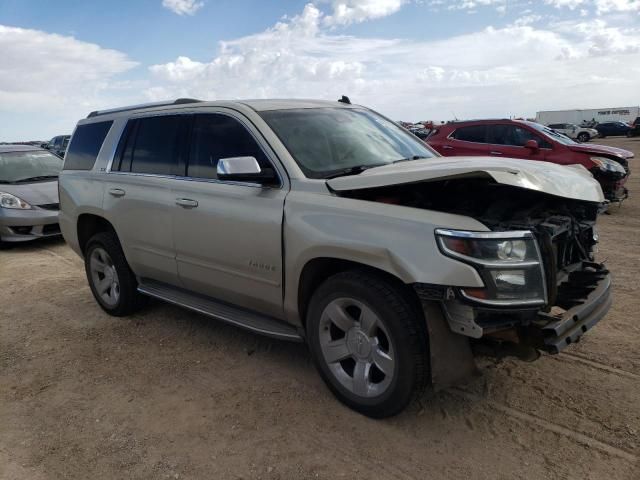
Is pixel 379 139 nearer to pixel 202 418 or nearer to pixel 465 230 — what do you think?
pixel 465 230

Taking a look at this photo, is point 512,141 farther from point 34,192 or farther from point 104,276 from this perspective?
point 34,192

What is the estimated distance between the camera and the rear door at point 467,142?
433 inches

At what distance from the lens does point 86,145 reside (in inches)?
208

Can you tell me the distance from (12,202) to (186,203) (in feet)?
19.9

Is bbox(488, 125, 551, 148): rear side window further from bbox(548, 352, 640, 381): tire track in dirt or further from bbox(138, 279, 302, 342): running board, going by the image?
bbox(138, 279, 302, 342): running board

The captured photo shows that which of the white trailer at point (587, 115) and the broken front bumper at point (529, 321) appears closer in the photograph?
the broken front bumper at point (529, 321)

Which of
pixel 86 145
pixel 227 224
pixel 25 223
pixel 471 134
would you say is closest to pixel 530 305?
pixel 227 224

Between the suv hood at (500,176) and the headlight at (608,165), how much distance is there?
6757 millimetres

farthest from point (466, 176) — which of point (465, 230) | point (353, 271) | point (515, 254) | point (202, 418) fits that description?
point (202, 418)

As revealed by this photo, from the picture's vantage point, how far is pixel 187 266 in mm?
4109

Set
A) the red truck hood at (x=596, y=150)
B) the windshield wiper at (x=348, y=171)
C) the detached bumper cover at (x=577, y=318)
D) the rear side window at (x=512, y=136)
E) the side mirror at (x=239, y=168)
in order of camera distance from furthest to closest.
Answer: the rear side window at (x=512, y=136), the red truck hood at (x=596, y=150), the windshield wiper at (x=348, y=171), the side mirror at (x=239, y=168), the detached bumper cover at (x=577, y=318)

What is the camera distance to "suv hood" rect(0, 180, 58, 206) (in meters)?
8.66

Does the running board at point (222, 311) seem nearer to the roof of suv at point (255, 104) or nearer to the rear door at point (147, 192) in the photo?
the rear door at point (147, 192)

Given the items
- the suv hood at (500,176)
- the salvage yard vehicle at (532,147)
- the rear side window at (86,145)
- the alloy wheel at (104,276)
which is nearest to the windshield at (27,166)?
the rear side window at (86,145)
